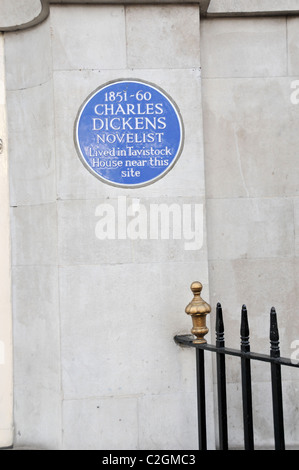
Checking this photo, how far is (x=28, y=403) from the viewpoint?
5.36 metres

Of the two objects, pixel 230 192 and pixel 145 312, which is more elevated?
pixel 230 192

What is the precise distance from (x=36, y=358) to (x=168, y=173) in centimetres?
182

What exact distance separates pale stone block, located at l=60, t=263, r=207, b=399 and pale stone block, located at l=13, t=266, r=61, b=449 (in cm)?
13

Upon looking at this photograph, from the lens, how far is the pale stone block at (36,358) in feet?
16.8

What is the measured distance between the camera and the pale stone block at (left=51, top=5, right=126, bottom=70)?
511 cm

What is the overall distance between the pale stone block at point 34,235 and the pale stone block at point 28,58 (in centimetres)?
103

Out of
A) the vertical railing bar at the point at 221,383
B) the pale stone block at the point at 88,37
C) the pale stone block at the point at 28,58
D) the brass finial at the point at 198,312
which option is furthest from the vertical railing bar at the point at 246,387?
the pale stone block at the point at 28,58

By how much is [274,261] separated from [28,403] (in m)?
2.31

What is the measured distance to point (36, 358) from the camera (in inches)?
210

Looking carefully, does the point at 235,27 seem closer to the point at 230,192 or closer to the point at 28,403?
the point at 230,192

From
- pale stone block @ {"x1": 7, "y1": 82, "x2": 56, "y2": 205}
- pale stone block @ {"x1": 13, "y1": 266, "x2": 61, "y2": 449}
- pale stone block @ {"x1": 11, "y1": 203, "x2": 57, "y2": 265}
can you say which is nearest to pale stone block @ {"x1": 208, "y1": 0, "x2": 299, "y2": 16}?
pale stone block @ {"x1": 7, "y1": 82, "x2": 56, "y2": 205}

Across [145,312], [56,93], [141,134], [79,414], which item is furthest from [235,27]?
[79,414]

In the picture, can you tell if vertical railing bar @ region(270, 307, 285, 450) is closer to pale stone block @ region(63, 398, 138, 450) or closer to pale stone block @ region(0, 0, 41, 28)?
pale stone block @ region(63, 398, 138, 450)
